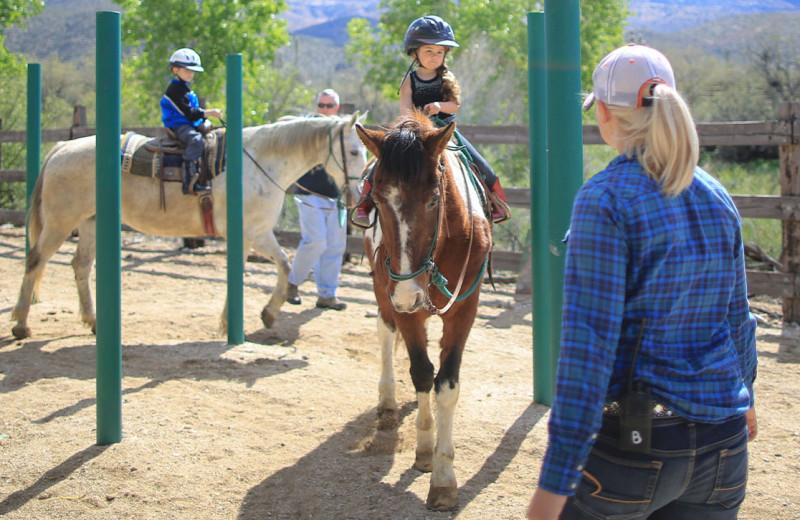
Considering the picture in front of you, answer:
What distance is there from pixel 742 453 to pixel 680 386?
285mm

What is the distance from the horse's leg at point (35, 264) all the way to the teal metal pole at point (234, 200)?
1.84m

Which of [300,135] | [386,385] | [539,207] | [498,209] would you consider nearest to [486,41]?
[300,135]

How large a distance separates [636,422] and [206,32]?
14851mm

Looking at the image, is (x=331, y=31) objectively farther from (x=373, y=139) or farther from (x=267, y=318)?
(x=373, y=139)

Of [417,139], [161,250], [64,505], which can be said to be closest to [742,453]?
[417,139]

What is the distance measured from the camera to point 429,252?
10.6 ft

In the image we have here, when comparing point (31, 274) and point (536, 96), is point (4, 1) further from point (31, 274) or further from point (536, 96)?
point (536, 96)

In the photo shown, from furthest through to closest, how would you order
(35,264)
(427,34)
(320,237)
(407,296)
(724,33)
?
(724,33), (320,237), (35,264), (427,34), (407,296)

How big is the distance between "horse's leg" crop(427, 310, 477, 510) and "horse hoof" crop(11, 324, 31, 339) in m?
4.47

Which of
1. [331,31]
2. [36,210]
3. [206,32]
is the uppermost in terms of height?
[331,31]

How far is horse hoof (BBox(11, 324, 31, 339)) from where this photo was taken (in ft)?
21.0

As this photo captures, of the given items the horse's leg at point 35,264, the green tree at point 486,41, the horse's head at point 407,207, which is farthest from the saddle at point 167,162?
the green tree at point 486,41

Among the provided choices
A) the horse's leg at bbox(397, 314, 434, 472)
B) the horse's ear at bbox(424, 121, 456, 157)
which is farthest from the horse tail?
the horse's ear at bbox(424, 121, 456, 157)

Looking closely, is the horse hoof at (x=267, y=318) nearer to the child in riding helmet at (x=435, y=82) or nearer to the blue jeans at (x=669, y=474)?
the child in riding helmet at (x=435, y=82)
